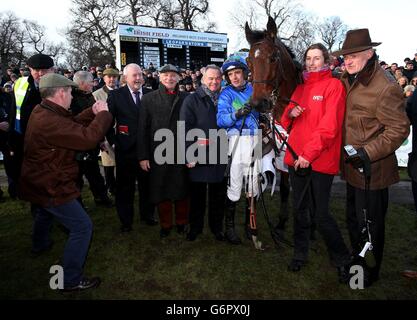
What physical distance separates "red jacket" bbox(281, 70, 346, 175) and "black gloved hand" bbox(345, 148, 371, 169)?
26 cm

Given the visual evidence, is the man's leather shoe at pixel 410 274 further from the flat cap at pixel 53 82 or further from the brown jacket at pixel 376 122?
the flat cap at pixel 53 82

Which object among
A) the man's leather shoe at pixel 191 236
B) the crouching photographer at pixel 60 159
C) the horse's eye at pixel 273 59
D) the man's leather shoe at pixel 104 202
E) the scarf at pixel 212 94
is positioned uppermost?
the horse's eye at pixel 273 59

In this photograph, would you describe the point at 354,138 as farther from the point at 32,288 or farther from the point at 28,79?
the point at 28,79

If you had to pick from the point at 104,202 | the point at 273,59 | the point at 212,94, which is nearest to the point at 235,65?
the point at 212,94

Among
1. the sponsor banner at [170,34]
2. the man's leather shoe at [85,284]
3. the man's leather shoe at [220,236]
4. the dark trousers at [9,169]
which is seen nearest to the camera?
the man's leather shoe at [85,284]

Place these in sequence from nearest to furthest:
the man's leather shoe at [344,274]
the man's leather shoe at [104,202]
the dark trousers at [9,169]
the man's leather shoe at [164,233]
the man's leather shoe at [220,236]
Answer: the man's leather shoe at [344,274]
the man's leather shoe at [220,236]
the man's leather shoe at [164,233]
the man's leather shoe at [104,202]
the dark trousers at [9,169]

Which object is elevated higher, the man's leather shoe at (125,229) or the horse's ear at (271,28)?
the horse's ear at (271,28)

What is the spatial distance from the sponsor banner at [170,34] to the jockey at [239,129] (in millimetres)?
13887

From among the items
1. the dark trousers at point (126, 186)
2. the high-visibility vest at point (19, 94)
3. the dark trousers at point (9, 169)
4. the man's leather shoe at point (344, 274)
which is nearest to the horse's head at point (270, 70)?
the man's leather shoe at point (344, 274)

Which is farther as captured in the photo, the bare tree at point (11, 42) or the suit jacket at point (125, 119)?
the bare tree at point (11, 42)

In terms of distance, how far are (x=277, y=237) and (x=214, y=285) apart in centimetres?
130

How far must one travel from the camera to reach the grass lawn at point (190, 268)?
3.14 metres

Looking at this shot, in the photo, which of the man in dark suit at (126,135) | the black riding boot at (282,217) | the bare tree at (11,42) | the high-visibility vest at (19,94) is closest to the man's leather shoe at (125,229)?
the man in dark suit at (126,135)

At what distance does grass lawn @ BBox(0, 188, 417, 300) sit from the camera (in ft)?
10.3
